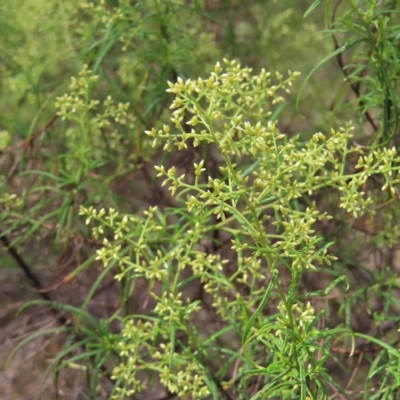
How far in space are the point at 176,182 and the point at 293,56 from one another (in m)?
2.33

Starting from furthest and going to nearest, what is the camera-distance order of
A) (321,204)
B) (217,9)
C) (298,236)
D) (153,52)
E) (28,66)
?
(217,9) < (28,66) < (321,204) < (153,52) < (298,236)

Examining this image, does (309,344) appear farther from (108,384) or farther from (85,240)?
(108,384)

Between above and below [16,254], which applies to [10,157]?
above

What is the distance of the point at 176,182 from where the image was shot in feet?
4.22

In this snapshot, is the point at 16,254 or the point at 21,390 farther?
the point at 21,390

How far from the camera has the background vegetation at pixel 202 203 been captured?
142 cm

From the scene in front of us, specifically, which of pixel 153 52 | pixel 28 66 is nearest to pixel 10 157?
pixel 28 66

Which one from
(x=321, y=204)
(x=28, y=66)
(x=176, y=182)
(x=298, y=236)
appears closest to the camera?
(x=176, y=182)

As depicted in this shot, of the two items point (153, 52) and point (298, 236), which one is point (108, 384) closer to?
point (153, 52)

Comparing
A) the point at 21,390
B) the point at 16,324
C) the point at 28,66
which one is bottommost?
the point at 21,390

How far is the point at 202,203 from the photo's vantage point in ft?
4.19

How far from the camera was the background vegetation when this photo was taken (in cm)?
142

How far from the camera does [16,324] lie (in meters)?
3.37

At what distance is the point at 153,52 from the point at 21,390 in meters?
1.93
